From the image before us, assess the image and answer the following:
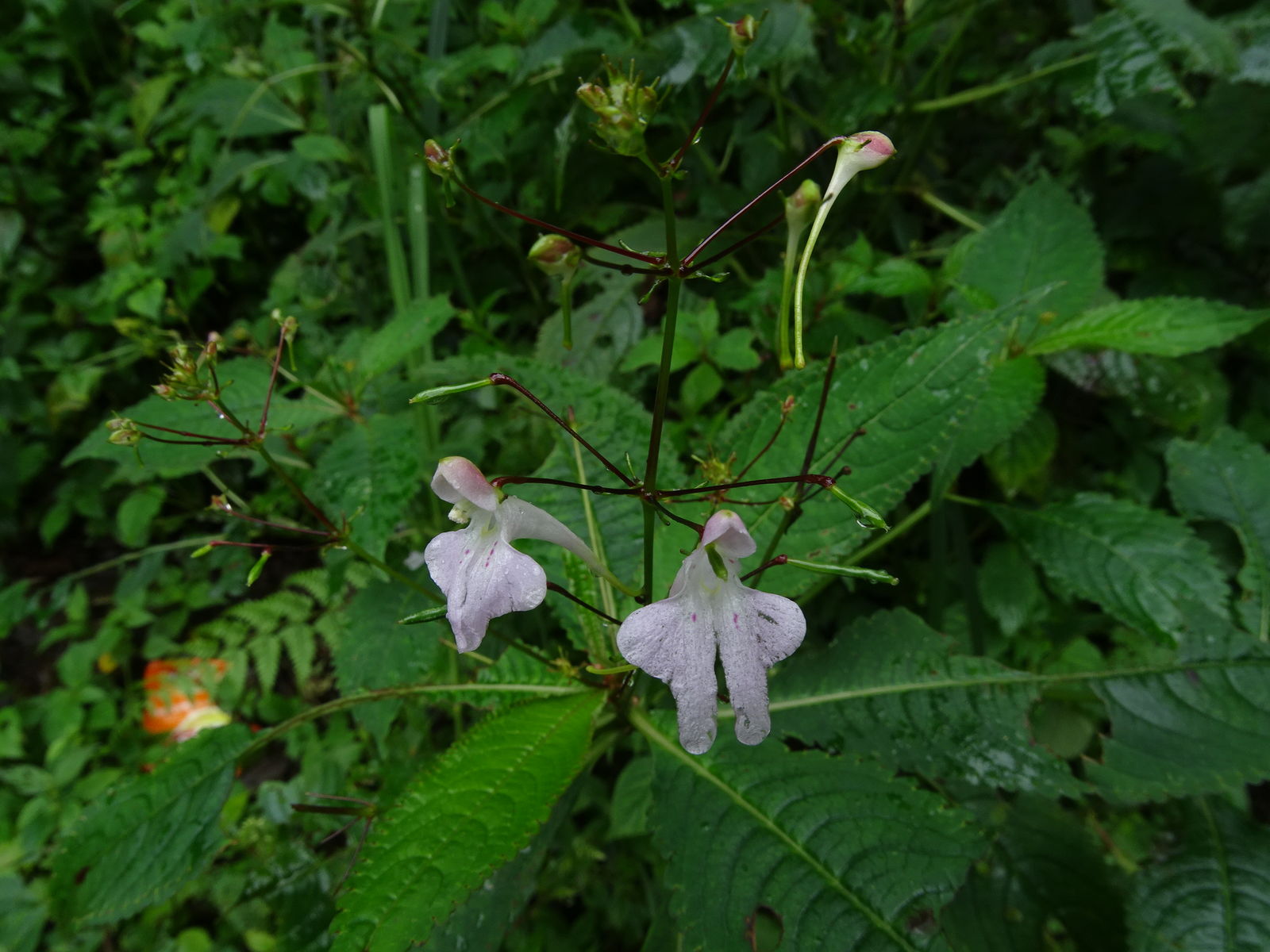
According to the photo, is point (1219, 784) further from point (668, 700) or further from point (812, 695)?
point (668, 700)

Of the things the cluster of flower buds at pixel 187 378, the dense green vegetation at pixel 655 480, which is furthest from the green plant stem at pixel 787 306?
the cluster of flower buds at pixel 187 378

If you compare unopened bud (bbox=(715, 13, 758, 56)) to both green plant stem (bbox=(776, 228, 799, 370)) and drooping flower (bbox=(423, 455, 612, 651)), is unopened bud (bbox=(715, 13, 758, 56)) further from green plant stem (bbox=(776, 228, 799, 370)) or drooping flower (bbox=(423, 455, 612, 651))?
drooping flower (bbox=(423, 455, 612, 651))

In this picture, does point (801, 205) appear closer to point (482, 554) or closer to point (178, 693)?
point (482, 554)

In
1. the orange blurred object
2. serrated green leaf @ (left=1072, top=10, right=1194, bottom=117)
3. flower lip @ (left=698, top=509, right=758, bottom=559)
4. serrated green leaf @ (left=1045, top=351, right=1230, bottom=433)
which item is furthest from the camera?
the orange blurred object

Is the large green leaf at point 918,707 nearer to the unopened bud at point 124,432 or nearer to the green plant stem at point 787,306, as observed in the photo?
the green plant stem at point 787,306

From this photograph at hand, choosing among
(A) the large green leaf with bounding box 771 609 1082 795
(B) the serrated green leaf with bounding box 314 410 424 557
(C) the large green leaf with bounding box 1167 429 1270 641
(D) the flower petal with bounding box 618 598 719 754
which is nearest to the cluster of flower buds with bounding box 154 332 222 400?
(B) the serrated green leaf with bounding box 314 410 424 557

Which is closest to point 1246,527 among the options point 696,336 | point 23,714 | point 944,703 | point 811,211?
point 944,703

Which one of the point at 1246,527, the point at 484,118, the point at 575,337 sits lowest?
the point at 1246,527
